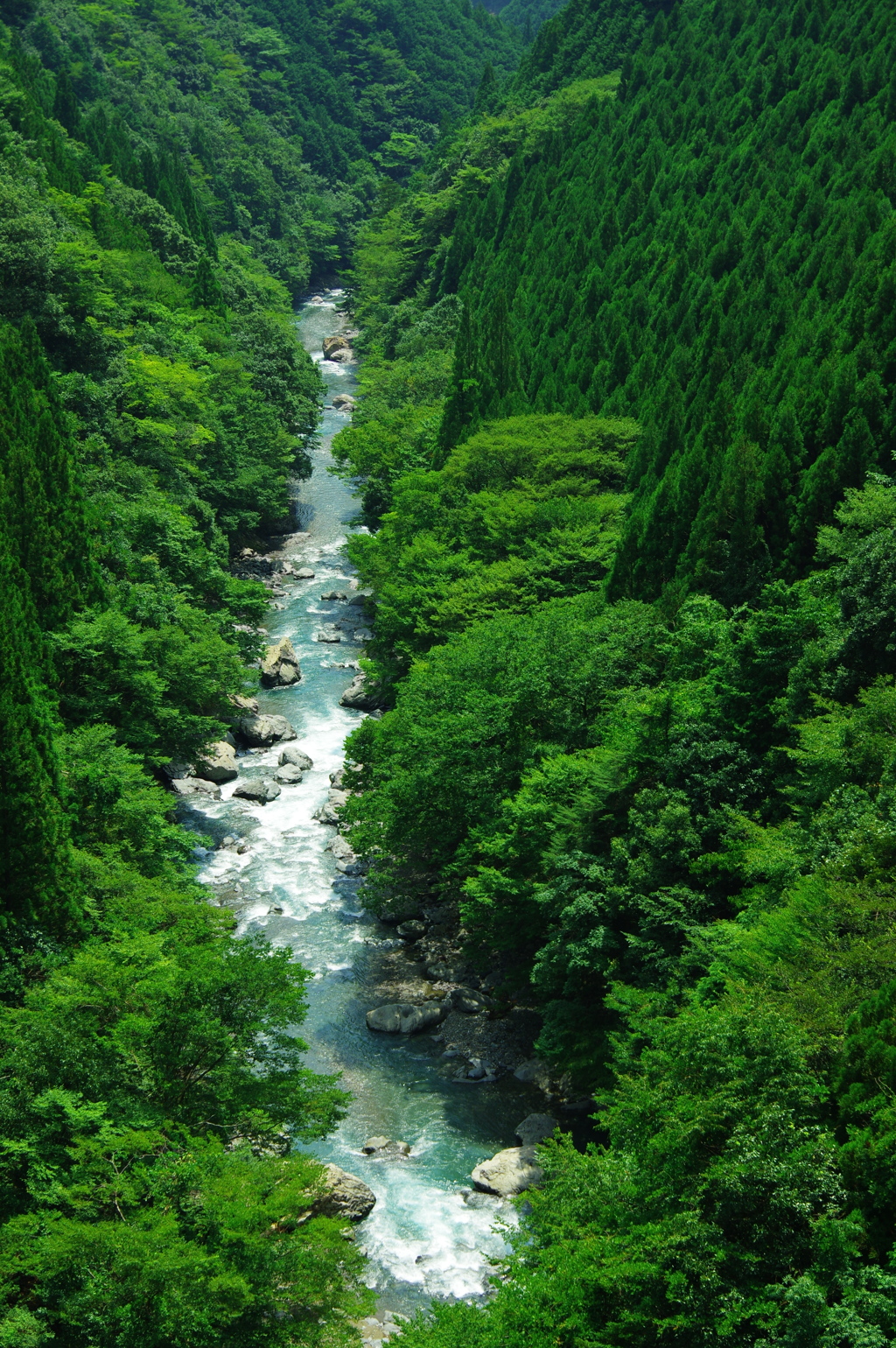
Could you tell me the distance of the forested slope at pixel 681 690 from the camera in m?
15.8

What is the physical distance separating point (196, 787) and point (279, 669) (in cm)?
942

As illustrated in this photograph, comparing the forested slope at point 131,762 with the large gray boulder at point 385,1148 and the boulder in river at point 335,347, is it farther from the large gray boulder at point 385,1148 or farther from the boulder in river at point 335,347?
the boulder in river at point 335,347

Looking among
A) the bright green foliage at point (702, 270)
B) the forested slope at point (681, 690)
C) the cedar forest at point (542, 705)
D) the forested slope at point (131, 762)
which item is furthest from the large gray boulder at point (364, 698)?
the bright green foliage at point (702, 270)

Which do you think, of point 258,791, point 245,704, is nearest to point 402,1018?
point 258,791

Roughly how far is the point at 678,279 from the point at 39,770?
44554 mm

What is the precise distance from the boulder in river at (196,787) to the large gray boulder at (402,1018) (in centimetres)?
1252

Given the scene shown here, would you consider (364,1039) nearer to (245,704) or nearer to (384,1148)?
(384,1148)

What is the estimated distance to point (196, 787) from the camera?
39969mm

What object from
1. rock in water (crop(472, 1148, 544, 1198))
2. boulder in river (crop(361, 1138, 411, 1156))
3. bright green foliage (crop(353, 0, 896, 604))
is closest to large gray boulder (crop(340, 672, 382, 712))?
bright green foliage (crop(353, 0, 896, 604))

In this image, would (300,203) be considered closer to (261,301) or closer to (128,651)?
(261,301)

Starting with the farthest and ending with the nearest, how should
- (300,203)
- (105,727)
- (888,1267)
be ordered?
1. (300,203)
2. (105,727)
3. (888,1267)

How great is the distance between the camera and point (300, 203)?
11919cm

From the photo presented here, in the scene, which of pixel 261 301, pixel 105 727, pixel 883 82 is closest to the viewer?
pixel 105 727

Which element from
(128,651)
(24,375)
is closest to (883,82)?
(24,375)
